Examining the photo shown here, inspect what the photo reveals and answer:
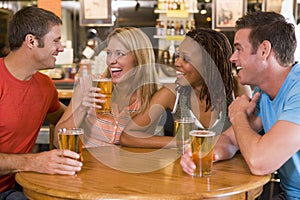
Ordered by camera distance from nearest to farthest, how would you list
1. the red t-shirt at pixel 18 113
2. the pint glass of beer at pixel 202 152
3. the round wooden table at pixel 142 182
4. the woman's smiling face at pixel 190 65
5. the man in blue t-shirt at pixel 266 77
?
the round wooden table at pixel 142 182
the pint glass of beer at pixel 202 152
the man in blue t-shirt at pixel 266 77
the red t-shirt at pixel 18 113
the woman's smiling face at pixel 190 65

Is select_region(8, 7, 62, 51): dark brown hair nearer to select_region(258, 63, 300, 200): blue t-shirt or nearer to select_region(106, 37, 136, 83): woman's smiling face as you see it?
select_region(106, 37, 136, 83): woman's smiling face

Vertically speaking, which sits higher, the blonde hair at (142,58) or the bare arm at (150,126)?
the blonde hair at (142,58)

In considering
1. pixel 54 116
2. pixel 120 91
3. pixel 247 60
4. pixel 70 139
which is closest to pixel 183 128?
pixel 247 60

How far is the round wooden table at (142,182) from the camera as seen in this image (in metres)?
1.49

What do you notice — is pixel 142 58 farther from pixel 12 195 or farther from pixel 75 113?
pixel 12 195

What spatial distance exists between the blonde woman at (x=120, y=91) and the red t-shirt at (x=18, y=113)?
0.15 m

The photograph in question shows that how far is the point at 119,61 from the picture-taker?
2.41m

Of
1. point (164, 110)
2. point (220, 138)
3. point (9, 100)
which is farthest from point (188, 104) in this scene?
point (9, 100)

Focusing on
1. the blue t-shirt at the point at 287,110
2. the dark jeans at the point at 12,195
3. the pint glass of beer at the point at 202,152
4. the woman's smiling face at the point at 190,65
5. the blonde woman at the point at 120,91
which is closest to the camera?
the pint glass of beer at the point at 202,152

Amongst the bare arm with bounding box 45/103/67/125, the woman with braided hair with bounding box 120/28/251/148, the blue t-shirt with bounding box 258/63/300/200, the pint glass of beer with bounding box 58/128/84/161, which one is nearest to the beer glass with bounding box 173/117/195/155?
the woman with braided hair with bounding box 120/28/251/148

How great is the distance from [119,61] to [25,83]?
1.67 feet

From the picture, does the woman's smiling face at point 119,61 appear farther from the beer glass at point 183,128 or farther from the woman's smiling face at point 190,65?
the beer glass at point 183,128

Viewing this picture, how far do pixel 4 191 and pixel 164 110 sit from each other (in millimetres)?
930

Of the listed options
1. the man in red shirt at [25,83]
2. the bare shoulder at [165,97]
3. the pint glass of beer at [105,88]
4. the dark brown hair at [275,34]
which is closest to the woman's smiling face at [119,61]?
the bare shoulder at [165,97]
